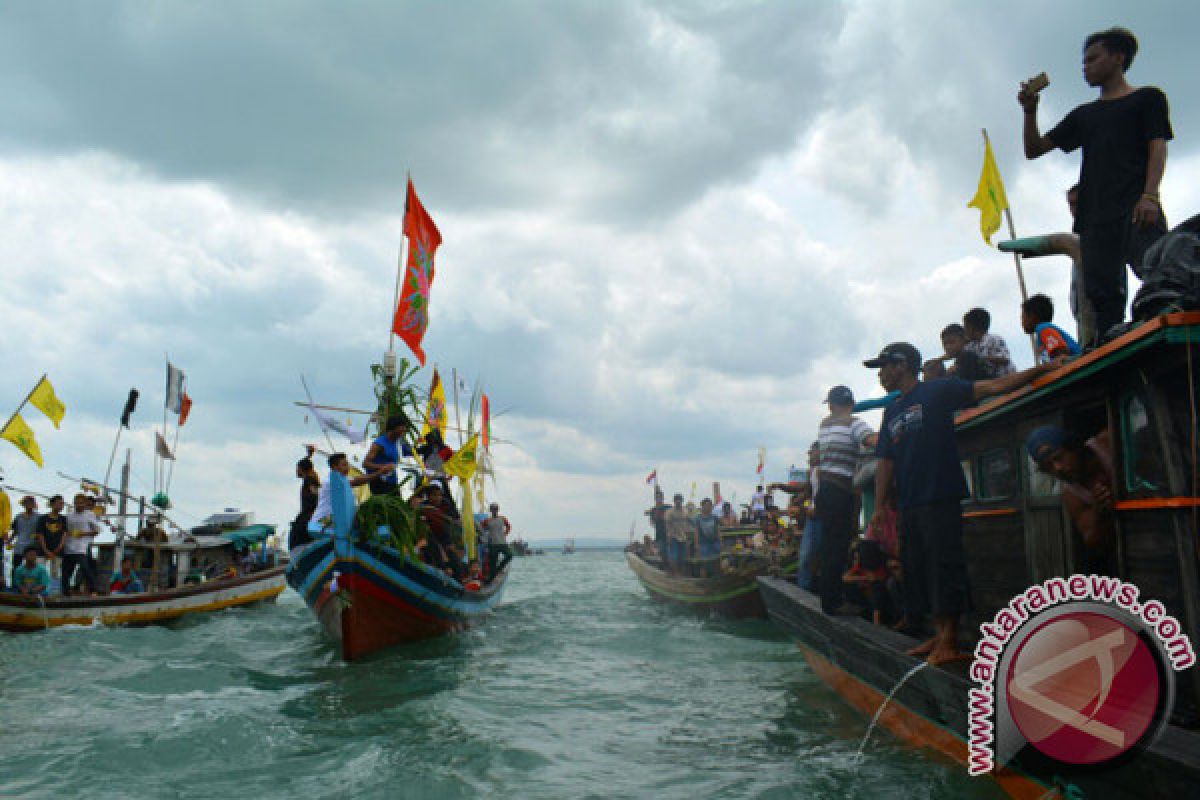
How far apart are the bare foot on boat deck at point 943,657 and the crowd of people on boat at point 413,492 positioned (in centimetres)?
722

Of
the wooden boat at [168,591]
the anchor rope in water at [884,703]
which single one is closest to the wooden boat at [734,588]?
the anchor rope in water at [884,703]

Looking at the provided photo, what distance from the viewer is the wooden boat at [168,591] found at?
1312 cm

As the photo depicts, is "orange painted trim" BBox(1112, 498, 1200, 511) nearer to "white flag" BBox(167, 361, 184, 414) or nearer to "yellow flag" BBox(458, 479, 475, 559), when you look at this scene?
"yellow flag" BBox(458, 479, 475, 559)

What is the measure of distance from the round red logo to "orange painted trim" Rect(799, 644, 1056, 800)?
0.39 meters

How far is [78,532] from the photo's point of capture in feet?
46.3

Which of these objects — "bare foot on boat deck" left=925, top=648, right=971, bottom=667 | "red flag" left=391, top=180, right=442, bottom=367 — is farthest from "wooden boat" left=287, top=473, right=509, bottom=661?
"bare foot on boat deck" left=925, top=648, right=971, bottom=667

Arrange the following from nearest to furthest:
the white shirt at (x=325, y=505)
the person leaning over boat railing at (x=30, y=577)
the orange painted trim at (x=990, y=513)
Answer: the orange painted trim at (x=990, y=513) < the white shirt at (x=325, y=505) < the person leaning over boat railing at (x=30, y=577)

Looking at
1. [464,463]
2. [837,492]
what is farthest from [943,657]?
[464,463]

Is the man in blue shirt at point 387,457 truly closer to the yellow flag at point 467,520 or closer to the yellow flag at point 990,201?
the yellow flag at point 467,520

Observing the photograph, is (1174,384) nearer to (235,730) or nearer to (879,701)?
(879,701)

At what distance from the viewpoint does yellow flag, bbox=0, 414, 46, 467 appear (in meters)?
14.5

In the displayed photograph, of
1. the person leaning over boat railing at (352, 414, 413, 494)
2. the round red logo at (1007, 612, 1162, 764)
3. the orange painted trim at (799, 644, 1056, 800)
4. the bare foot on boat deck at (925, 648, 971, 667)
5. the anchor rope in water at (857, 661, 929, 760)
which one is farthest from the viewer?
the person leaning over boat railing at (352, 414, 413, 494)

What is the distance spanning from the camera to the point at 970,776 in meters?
4.29

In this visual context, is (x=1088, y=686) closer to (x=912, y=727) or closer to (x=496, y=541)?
(x=912, y=727)
